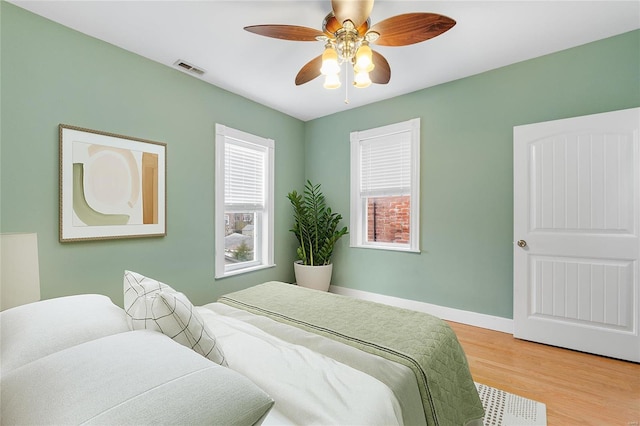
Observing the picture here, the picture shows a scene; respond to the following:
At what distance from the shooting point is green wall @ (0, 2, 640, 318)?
2014 millimetres

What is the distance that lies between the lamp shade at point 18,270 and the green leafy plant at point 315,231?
9.13 feet

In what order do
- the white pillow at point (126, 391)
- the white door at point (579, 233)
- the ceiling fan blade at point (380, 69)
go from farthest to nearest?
the white door at point (579, 233)
the ceiling fan blade at point (380, 69)
the white pillow at point (126, 391)

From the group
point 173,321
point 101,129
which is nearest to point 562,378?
point 173,321

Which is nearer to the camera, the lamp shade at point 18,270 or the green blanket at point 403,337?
the green blanket at point 403,337

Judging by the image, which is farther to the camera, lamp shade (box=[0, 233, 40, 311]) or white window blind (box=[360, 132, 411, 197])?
white window blind (box=[360, 132, 411, 197])

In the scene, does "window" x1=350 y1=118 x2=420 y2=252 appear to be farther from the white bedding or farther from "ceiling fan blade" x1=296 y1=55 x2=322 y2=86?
the white bedding

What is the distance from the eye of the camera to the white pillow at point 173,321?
101 cm

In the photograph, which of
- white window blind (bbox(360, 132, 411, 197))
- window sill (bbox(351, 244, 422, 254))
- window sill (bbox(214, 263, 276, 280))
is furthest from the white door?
window sill (bbox(214, 263, 276, 280))

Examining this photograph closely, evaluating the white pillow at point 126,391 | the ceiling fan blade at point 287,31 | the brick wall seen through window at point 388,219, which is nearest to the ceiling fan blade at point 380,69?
the ceiling fan blade at point 287,31

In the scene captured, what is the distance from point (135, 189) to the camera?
2500 mm

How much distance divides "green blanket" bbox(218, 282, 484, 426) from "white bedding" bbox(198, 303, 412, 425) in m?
0.14

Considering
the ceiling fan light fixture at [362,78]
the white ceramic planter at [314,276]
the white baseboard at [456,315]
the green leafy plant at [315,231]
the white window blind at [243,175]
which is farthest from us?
the green leafy plant at [315,231]

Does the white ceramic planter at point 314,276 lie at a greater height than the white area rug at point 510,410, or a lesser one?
greater

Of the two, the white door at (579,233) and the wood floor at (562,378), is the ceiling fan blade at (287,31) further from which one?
the wood floor at (562,378)
